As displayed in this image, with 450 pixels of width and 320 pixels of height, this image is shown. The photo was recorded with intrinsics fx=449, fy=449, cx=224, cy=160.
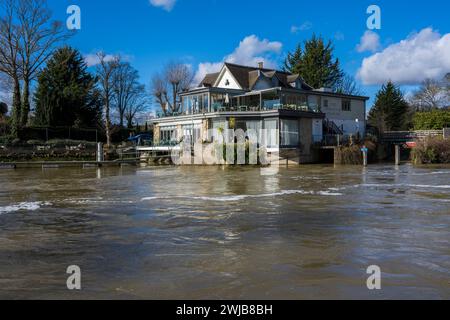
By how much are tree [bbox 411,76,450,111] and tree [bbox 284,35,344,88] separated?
1492 cm

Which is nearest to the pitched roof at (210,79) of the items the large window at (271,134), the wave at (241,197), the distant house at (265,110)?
the distant house at (265,110)

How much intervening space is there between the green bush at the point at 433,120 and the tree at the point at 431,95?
19102 mm

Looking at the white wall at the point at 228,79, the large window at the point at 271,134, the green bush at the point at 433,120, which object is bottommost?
the large window at the point at 271,134

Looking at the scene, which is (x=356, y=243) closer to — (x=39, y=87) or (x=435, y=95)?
(x=39, y=87)

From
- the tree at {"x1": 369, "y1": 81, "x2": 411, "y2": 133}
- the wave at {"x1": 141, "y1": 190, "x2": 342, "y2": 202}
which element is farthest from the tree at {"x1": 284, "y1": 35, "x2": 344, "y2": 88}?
the wave at {"x1": 141, "y1": 190, "x2": 342, "y2": 202}

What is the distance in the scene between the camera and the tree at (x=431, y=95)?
6662 cm

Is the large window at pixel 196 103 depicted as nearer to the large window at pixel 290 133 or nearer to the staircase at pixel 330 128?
the large window at pixel 290 133

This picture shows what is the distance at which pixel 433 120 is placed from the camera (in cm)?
4856

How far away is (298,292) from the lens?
595 centimetres

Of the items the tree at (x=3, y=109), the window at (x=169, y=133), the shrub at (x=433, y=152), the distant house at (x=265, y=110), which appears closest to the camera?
the shrub at (x=433, y=152)

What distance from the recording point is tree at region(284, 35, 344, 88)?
63.3m

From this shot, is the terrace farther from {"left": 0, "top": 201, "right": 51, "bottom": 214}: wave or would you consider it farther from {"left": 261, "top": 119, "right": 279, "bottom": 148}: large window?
{"left": 0, "top": 201, "right": 51, "bottom": 214}: wave

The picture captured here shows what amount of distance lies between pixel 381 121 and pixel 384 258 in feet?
187
